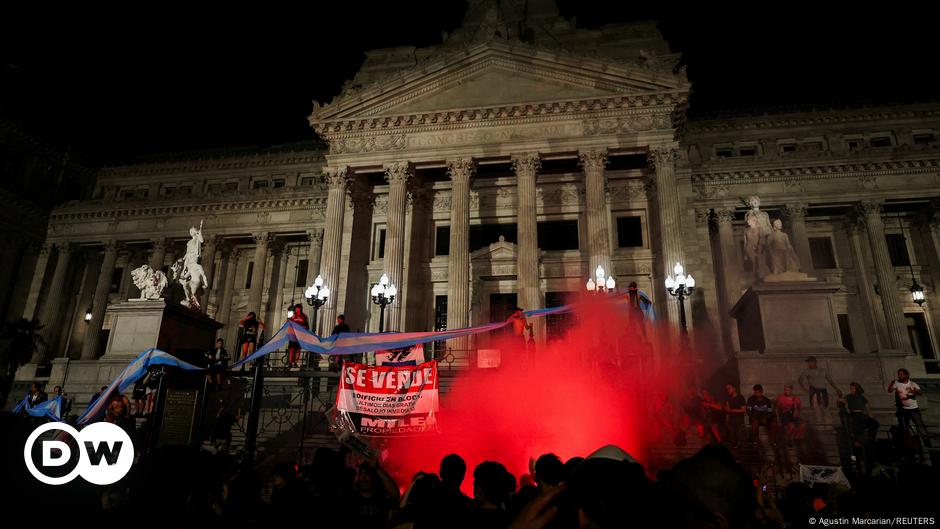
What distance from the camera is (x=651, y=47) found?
31266 millimetres

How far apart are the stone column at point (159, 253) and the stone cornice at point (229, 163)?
7733 mm

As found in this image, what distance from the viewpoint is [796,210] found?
95.3 ft

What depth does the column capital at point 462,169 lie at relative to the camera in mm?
26734

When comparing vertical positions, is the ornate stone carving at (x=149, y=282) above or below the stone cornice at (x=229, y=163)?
below

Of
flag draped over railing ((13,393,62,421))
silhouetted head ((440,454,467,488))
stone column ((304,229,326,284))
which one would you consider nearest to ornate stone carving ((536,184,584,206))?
stone column ((304,229,326,284))

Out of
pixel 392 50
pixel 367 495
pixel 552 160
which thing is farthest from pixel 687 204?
pixel 367 495

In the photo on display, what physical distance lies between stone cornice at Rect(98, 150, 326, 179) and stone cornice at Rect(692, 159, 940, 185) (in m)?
27.7

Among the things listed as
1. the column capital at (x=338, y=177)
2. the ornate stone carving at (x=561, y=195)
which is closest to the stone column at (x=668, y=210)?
the ornate stone carving at (x=561, y=195)

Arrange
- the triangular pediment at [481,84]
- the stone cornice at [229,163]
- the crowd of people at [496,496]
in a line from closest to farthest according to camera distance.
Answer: the crowd of people at [496,496] → the triangular pediment at [481,84] → the stone cornice at [229,163]

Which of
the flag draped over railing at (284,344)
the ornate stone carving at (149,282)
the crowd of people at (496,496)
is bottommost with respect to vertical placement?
the crowd of people at (496,496)

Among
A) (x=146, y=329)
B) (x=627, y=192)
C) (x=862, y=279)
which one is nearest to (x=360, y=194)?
(x=146, y=329)

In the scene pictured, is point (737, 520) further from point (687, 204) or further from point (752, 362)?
point (687, 204)

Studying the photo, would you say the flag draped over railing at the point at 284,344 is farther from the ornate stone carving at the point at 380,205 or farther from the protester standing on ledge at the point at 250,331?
the ornate stone carving at the point at 380,205

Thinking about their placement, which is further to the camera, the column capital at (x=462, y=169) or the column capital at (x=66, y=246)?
the column capital at (x=66, y=246)
